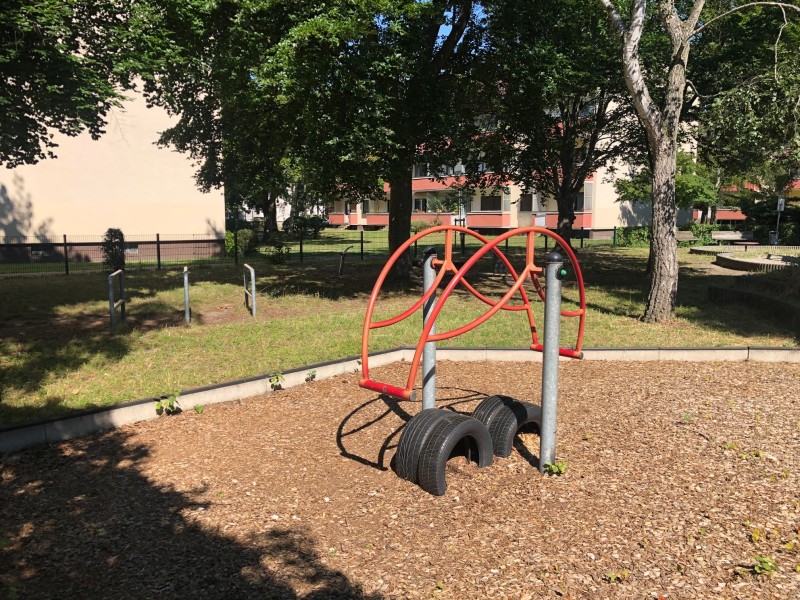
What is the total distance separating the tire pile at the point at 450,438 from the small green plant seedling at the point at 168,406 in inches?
105

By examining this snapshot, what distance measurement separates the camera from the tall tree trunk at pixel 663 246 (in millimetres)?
10664

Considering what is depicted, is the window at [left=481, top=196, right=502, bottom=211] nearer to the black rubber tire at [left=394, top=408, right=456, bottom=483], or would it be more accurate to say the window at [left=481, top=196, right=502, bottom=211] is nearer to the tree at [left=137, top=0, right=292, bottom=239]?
the tree at [left=137, top=0, right=292, bottom=239]

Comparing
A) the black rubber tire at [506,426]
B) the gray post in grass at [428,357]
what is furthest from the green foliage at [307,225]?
the black rubber tire at [506,426]

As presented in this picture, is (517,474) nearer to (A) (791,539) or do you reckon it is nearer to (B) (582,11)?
(A) (791,539)

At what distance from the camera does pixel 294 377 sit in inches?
281

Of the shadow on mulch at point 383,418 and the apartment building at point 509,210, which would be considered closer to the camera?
the shadow on mulch at point 383,418

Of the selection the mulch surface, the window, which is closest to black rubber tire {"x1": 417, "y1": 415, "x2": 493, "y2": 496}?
the mulch surface

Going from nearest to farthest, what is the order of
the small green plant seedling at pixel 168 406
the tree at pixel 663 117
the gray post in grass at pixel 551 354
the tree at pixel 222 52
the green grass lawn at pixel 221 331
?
the gray post in grass at pixel 551 354 < the small green plant seedling at pixel 168 406 < the green grass lawn at pixel 221 331 < the tree at pixel 663 117 < the tree at pixel 222 52

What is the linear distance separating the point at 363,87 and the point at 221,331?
5.03 m

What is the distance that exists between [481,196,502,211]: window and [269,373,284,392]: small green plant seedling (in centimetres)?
4339

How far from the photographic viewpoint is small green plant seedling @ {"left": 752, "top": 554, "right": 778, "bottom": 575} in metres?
3.38

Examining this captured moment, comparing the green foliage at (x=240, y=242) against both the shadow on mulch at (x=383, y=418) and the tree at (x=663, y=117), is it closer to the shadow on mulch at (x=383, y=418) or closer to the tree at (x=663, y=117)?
the tree at (x=663, y=117)

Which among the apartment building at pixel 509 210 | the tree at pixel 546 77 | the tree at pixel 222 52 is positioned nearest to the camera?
the tree at pixel 222 52

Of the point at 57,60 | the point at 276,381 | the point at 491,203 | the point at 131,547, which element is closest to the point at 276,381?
the point at 276,381
